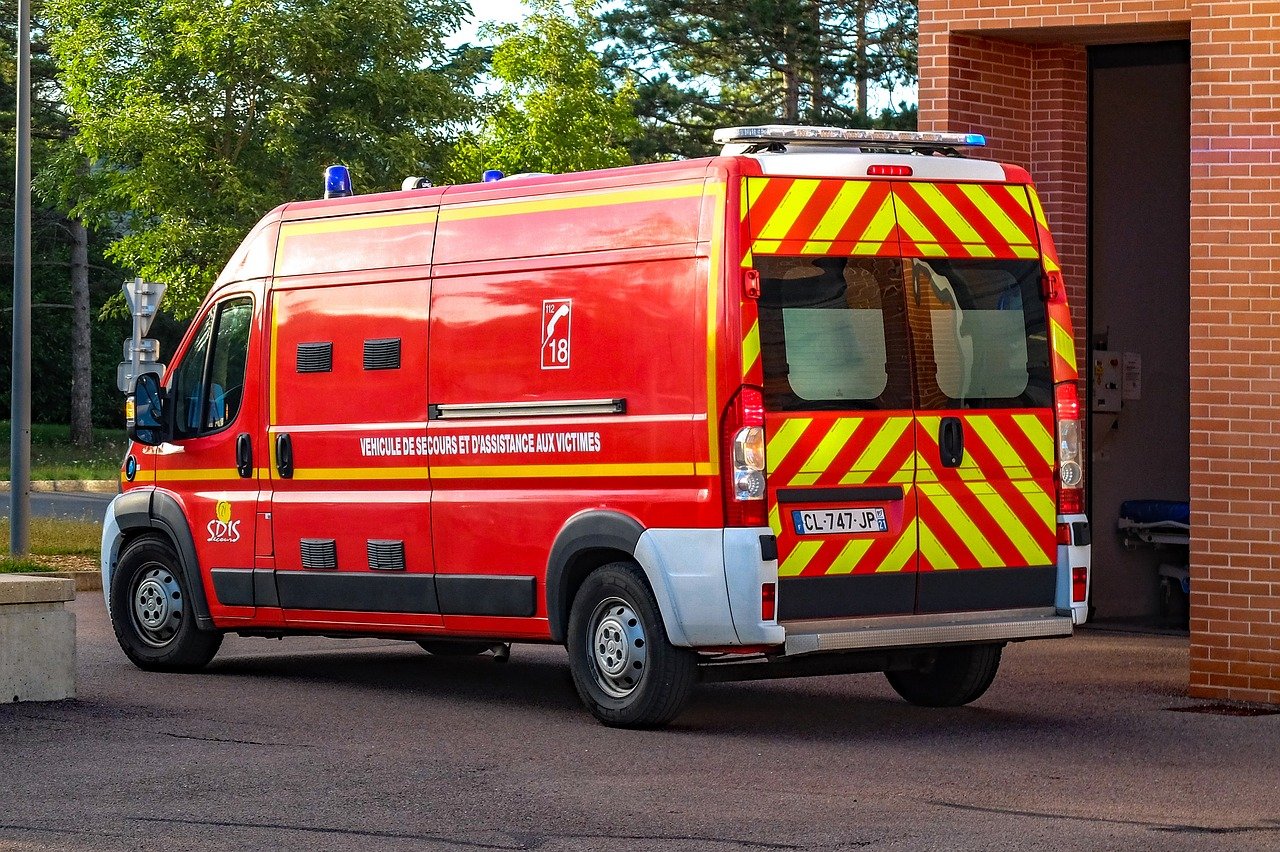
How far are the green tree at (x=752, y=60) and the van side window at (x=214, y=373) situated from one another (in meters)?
32.4

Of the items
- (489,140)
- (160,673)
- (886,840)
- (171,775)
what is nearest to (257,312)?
(160,673)

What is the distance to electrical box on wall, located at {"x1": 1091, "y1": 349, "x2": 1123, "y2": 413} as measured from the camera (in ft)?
48.6

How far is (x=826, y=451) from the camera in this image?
9.45 meters

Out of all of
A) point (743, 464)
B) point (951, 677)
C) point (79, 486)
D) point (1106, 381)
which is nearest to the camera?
point (743, 464)

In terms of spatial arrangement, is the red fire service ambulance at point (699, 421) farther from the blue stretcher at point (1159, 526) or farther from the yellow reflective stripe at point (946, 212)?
the blue stretcher at point (1159, 526)

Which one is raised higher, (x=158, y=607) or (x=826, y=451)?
(x=826, y=451)

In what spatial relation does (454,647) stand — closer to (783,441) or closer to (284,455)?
(284,455)

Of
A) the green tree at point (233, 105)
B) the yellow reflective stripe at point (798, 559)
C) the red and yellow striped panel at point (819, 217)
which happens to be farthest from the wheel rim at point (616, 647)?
the green tree at point (233, 105)

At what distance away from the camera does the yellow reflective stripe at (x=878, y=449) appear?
31.3 feet

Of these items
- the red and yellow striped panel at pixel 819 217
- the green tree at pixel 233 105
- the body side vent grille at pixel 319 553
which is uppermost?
the green tree at pixel 233 105

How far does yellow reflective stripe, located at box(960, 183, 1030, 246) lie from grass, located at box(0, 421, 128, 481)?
30.0 metres

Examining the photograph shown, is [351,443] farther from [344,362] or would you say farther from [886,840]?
[886,840]

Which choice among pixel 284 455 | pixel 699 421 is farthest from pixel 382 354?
pixel 699 421

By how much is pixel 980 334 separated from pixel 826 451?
1.11 m
